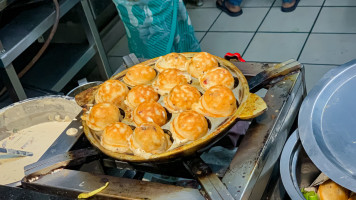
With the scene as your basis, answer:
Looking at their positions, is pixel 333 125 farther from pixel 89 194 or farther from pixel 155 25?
pixel 155 25

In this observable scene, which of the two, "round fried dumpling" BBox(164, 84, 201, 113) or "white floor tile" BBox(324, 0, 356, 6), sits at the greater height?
"round fried dumpling" BBox(164, 84, 201, 113)

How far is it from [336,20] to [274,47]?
66cm

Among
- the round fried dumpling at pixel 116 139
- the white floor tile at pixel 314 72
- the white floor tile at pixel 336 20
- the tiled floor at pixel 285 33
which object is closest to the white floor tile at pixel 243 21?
the tiled floor at pixel 285 33

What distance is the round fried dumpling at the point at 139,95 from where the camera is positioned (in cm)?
135

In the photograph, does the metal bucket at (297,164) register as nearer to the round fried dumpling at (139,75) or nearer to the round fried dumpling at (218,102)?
the round fried dumpling at (218,102)

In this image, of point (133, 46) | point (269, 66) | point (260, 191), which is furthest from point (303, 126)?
point (133, 46)

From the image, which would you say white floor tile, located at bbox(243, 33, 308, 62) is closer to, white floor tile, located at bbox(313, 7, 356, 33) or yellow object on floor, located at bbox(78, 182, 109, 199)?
white floor tile, located at bbox(313, 7, 356, 33)

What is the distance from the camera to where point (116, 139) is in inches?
47.5

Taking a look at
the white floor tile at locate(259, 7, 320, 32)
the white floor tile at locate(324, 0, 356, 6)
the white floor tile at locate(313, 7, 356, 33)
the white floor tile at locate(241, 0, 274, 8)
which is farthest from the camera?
the white floor tile at locate(241, 0, 274, 8)

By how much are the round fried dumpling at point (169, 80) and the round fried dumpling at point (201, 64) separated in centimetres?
3

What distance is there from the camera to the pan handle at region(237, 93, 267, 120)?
3.77 feet

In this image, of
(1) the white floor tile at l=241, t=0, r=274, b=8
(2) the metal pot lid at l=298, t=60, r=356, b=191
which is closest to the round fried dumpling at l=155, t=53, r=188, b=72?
(2) the metal pot lid at l=298, t=60, r=356, b=191

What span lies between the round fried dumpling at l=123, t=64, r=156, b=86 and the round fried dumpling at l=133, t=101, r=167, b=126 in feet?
0.61

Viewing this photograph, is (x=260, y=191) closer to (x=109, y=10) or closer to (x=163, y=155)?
(x=163, y=155)
